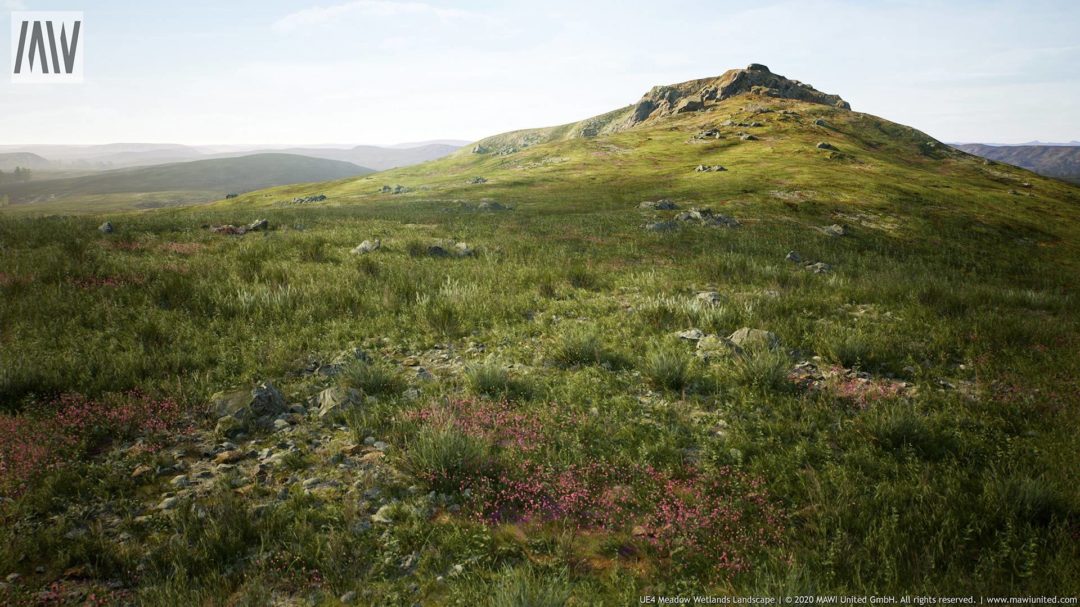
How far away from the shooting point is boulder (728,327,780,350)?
7.53 m

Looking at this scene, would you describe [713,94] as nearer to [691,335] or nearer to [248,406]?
[691,335]

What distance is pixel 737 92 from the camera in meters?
159

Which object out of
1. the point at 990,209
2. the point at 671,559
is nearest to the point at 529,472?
the point at 671,559

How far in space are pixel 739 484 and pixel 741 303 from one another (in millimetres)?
6450

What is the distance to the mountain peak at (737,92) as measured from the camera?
514 ft

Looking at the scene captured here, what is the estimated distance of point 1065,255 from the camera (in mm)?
37750

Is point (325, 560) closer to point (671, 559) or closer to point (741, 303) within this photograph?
point (671, 559)

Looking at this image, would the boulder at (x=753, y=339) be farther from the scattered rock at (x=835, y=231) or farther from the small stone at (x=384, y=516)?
the scattered rock at (x=835, y=231)

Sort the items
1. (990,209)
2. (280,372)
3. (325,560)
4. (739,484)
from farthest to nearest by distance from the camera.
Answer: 1. (990,209)
2. (280,372)
3. (739,484)
4. (325,560)

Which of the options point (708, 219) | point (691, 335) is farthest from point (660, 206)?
point (691, 335)

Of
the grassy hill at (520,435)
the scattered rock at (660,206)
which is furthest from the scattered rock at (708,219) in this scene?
the grassy hill at (520,435)

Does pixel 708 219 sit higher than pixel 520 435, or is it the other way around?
→ pixel 708 219

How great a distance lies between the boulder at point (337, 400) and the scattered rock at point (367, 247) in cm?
1072

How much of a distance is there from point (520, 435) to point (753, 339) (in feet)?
15.2
